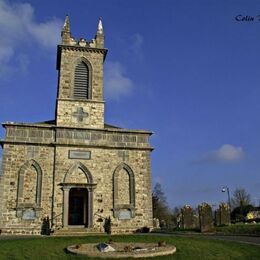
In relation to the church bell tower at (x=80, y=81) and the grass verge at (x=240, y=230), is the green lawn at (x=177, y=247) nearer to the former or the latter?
the grass verge at (x=240, y=230)

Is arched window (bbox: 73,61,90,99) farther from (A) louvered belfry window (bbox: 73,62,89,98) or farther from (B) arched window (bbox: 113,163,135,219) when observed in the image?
(B) arched window (bbox: 113,163,135,219)

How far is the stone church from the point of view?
80.7ft

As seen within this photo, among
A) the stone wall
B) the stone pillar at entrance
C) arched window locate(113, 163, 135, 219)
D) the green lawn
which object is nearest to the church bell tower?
the stone wall

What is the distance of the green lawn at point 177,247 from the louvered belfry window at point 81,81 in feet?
47.5

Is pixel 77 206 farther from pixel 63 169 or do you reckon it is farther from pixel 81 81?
pixel 81 81

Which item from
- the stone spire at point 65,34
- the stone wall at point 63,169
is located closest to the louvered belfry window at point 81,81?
the stone spire at point 65,34

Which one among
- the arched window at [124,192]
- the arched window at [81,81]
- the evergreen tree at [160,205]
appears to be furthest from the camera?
the evergreen tree at [160,205]

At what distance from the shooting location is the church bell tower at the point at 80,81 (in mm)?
27628

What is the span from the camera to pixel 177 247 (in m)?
14.6

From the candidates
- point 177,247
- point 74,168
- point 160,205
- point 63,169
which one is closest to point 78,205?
point 74,168

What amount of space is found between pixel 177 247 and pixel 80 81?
17.9 m

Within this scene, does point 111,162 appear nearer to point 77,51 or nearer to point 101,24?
point 77,51

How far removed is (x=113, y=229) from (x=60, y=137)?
7.54m

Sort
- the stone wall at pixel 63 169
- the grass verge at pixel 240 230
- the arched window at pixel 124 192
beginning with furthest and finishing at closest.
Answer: the arched window at pixel 124 192
the stone wall at pixel 63 169
the grass verge at pixel 240 230
